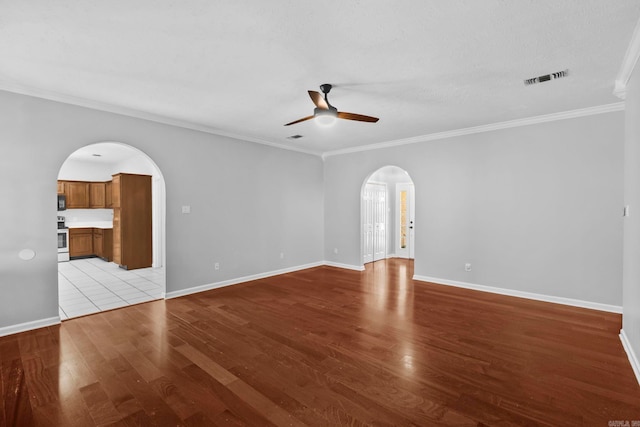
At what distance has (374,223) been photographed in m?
8.03

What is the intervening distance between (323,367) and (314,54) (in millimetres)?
2813

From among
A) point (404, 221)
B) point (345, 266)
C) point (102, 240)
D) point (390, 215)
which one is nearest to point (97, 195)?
point (102, 240)

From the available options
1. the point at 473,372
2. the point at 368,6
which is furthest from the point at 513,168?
the point at 368,6

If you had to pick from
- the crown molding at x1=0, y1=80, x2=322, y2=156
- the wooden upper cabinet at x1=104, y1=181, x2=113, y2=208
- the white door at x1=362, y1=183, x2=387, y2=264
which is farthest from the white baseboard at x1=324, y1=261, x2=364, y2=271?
the wooden upper cabinet at x1=104, y1=181, x2=113, y2=208

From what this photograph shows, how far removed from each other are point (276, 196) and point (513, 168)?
4.34 m

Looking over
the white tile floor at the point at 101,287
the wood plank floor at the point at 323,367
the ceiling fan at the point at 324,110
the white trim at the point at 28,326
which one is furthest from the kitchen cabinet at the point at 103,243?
the ceiling fan at the point at 324,110

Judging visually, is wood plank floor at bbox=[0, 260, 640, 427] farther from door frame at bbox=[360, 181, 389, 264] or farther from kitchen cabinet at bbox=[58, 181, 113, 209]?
kitchen cabinet at bbox=[58, 181, 113, 209]

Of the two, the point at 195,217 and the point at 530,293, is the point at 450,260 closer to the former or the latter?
the point at 530,293

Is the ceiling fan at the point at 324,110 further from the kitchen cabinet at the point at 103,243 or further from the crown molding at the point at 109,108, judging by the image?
the kitchen cabinet at the point at 103,243

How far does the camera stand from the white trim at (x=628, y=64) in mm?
2457

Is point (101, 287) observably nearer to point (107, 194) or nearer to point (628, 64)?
point (107, 194)

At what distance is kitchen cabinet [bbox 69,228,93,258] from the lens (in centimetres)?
827

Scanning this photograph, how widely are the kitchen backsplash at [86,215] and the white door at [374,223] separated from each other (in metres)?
A: 7.96

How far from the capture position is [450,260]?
5.53 meters
